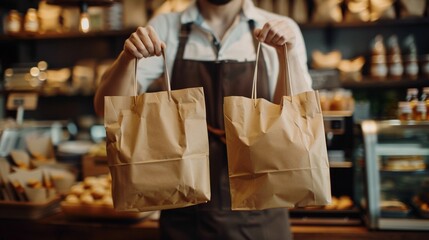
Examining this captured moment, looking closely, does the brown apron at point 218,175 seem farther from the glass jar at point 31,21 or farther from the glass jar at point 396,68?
the glass jar at point 31,21

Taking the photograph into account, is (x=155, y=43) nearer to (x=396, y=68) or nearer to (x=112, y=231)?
(x=112, y=231)

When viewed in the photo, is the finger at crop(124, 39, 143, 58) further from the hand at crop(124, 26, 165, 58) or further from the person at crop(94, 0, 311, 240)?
the person at crop(94, 0, 311, 240)

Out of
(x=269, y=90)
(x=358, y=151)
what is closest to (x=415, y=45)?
(x=358, y=151)

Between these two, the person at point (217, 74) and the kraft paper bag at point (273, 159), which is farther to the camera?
the person at point (217, 74)

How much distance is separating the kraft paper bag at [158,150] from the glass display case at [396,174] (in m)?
1.39

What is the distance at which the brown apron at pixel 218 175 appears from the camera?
1.50 meters

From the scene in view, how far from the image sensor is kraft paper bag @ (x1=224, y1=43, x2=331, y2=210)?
1.05 m

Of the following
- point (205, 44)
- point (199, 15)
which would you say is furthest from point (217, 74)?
point (199, 15)

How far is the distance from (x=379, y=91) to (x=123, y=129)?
311 centimetres

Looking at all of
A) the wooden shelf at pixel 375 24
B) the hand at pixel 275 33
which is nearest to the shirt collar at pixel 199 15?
the hand at pixel 275 33

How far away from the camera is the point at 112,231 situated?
2.20m

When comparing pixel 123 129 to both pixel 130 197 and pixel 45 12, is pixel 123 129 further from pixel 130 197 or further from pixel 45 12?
pixel 45 12

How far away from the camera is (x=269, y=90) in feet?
4.93

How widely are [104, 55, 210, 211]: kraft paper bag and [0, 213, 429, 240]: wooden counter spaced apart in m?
1.18
